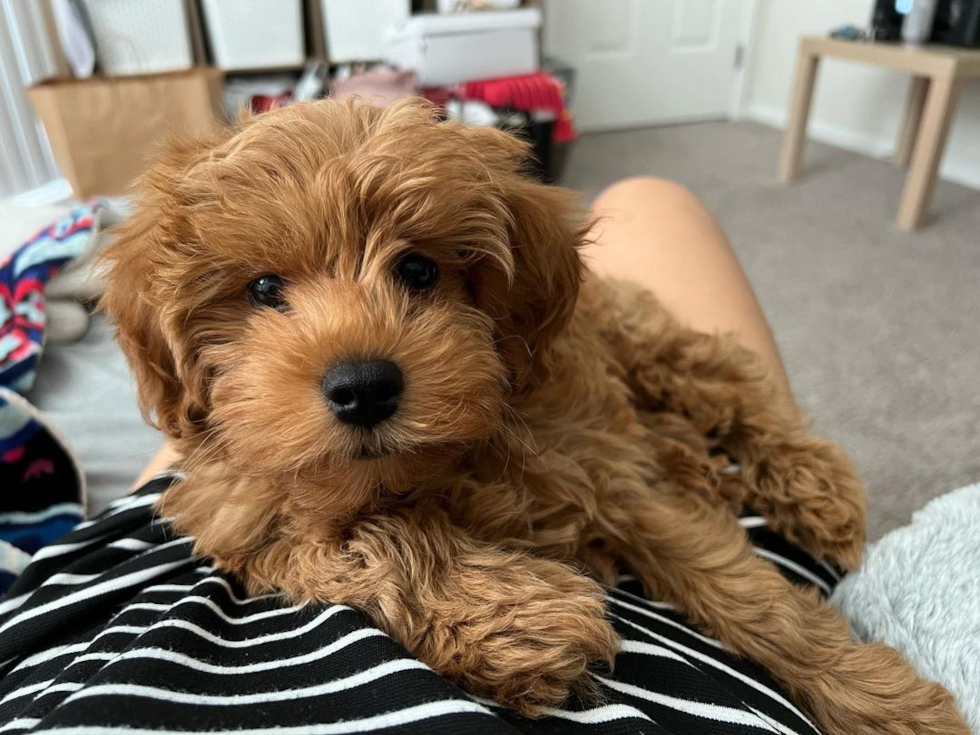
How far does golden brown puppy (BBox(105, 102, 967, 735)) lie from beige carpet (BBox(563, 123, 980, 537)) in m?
1.24

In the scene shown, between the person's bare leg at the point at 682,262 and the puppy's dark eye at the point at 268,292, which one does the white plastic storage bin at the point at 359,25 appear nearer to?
the person's bare leg at the point at 682,262

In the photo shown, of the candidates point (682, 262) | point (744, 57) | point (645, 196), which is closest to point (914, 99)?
point (744, 57)

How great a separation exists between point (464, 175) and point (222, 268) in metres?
0.30

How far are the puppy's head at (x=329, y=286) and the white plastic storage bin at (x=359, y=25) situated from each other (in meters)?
3.32

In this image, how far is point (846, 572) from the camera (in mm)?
1088

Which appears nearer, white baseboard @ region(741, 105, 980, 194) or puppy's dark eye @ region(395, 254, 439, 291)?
puppy's dark eye @ region(395, 254, 439, 291)

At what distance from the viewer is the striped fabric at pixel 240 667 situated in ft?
1.92

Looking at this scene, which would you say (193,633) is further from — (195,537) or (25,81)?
(25,81)

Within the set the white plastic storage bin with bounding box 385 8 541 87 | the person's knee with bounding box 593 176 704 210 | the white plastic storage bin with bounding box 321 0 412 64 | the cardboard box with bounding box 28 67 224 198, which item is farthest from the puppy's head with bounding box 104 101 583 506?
the white plastic storage bin with bounding box 321 0 412 64

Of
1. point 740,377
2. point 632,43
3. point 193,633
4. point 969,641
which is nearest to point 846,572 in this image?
point 969,641

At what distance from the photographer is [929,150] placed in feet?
11.1

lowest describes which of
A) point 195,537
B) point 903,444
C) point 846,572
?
point 903,444

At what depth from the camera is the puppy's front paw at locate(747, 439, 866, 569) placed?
1.07 metres

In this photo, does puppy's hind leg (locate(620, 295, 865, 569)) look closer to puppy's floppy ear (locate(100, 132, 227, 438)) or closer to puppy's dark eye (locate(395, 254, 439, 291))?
puppy's dark eye (locate(395, 254, 439, 291))
